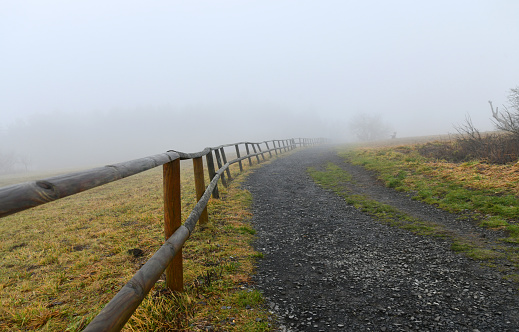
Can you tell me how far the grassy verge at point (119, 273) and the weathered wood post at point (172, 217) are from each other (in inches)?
5.5

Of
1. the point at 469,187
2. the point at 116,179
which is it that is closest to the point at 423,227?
the point at 469,187

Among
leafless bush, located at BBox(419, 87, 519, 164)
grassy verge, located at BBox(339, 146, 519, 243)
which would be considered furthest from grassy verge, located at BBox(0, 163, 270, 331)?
leafless bush, located at BBox(419, 87, 519, 164)

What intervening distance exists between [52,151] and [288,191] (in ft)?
361

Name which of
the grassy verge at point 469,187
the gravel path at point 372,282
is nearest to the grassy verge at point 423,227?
the gravel path at point 372,282

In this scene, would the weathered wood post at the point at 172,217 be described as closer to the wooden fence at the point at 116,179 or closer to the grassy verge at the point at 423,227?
the wooden fence at the point at 116,179

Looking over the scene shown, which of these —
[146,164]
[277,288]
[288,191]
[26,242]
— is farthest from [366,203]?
[26,242]

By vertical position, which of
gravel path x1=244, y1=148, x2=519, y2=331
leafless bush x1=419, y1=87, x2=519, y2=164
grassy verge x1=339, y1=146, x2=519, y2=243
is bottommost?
gravel path x1=244, y1=148, x2=519, y2=331

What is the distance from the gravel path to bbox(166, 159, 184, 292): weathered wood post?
106 cm

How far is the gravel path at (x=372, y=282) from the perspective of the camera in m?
2.62

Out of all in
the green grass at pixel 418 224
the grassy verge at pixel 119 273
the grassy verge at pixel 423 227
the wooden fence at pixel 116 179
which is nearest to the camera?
the wooden fence at pixel 116 179

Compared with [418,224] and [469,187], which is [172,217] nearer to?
[418,224]

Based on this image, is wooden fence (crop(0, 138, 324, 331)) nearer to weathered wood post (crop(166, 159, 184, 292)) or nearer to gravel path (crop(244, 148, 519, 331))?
weathered wood post (crop(166, 159, 184, 292))

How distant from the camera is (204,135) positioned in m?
112

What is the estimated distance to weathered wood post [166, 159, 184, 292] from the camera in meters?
2.80
